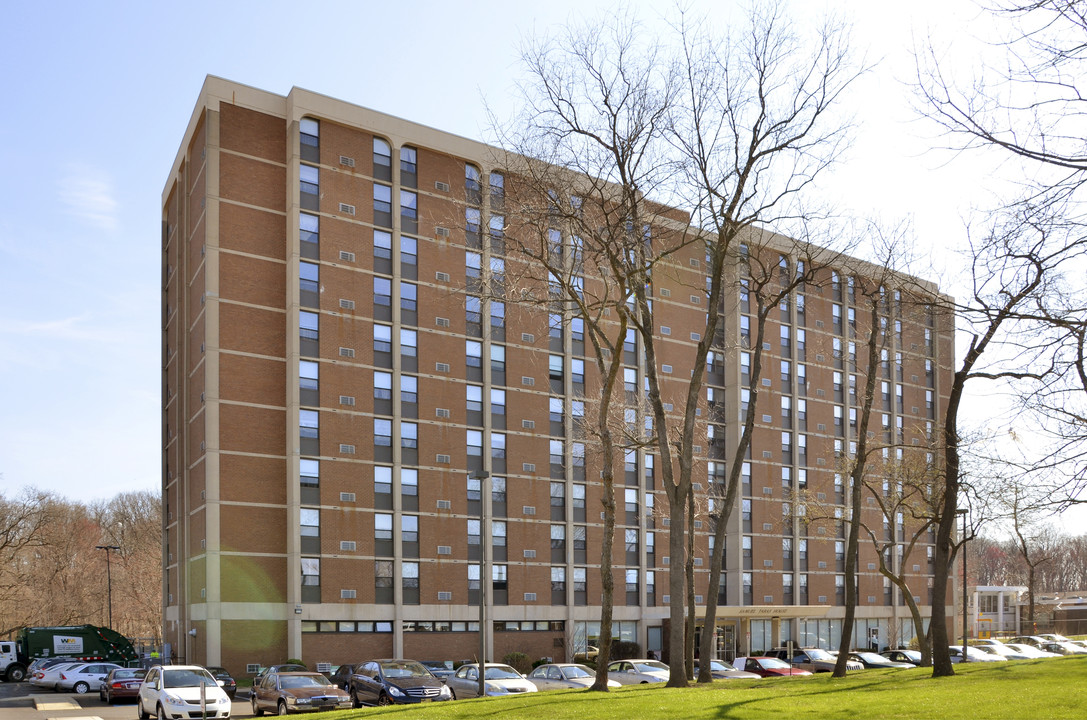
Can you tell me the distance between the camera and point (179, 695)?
26.6 metres

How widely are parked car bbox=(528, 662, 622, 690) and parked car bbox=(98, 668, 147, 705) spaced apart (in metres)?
16.7

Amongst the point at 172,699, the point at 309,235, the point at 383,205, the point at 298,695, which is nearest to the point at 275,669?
the point at 298,695

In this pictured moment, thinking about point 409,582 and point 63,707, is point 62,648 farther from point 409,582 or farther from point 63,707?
point 63,707

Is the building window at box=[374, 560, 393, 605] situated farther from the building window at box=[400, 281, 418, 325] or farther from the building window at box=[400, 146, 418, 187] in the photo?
the building window at box=[400, 146, 418, 187]

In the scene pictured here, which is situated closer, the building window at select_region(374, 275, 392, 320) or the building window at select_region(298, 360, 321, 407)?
the building window at select_region(298, 360, 321, 407)

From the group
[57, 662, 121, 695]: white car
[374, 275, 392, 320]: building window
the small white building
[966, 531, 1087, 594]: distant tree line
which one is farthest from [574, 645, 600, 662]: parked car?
[966, 531, 1087, 594]: distant tree line

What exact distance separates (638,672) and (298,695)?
1292 centimetres

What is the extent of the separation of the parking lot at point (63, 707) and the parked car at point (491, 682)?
257 inches

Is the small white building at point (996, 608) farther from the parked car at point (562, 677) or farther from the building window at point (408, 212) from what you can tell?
the parked car at point (562, 677)

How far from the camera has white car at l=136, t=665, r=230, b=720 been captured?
2616 centimetres

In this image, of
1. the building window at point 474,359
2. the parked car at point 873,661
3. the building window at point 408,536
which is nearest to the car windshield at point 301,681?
the building window at point 408,536

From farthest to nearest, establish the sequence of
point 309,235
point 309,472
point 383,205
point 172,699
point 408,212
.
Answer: point 408,212 < point 383,205 < point 309,235 < point 309,472 < point 172,699

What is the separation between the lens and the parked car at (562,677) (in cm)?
3344

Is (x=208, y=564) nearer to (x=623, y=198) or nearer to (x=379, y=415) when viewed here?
(x=379, y=415)
